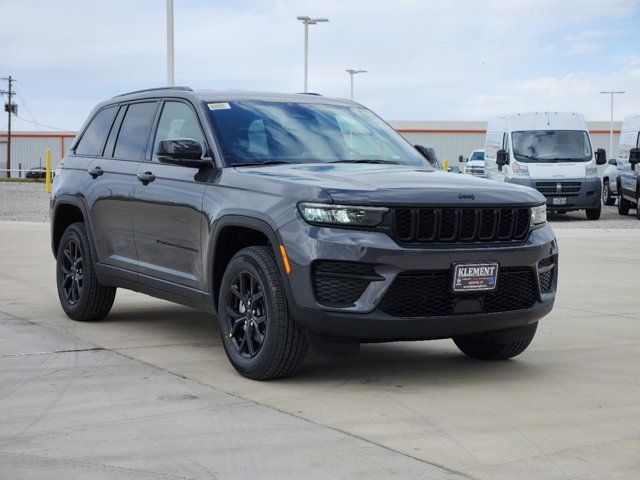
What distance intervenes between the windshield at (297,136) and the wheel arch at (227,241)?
1.50ft

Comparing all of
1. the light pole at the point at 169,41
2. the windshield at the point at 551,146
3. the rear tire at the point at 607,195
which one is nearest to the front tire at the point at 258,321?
the light pole at the point at 169,41

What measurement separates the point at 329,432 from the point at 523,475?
1043 mm

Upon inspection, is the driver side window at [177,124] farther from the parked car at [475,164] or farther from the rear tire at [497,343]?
the parked car at [475,164]

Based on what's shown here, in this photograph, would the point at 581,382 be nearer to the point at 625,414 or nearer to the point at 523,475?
the point at 625,414

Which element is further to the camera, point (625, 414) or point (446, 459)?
point (625, 414)

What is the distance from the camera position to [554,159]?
25219 millimetres

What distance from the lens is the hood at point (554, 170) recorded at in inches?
979

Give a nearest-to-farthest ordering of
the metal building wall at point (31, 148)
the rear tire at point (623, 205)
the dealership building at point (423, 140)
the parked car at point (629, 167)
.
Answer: the parked car at point (629, 167)
the rear tire at point (623, 205)
the dealership building at point (423, 140)
the metal building wall at point (31, 148)

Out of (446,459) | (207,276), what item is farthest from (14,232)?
(446,459)

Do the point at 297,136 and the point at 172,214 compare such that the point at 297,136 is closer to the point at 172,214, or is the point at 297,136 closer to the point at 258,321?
the point at 172,214

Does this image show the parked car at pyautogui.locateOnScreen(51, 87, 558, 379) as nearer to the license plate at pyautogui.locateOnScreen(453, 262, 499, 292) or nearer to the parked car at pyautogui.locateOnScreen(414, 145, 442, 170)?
the license plate at pyautogui.locateOnScreen(453, 262, 499, 292)

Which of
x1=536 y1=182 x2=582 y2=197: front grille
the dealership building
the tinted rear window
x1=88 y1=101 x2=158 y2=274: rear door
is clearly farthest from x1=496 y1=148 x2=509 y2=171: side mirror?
the dealership building

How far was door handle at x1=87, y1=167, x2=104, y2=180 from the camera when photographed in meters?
8.58

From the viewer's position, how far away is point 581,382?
661 cm
